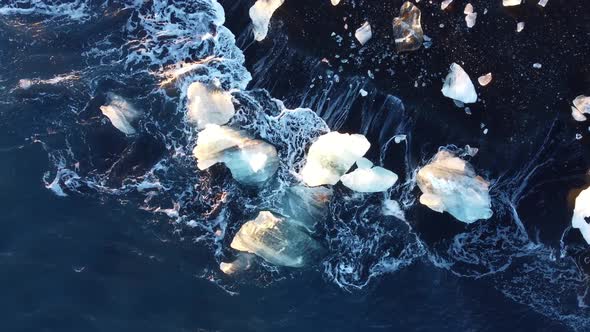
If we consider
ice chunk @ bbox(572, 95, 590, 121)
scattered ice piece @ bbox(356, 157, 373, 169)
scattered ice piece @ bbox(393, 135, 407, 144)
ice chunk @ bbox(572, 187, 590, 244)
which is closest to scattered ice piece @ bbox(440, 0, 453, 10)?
scattered ice piece @ bbox(393, 135, 407, 144)

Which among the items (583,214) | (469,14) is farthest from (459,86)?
(583,214)

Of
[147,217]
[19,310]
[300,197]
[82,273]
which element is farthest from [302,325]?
[19,310]

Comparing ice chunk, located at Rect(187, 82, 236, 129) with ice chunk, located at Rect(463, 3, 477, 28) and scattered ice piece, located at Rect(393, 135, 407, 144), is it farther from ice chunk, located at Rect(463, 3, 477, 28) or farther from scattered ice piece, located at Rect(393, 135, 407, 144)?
ice chunk, located at Rect(463, 3, 477, 28)

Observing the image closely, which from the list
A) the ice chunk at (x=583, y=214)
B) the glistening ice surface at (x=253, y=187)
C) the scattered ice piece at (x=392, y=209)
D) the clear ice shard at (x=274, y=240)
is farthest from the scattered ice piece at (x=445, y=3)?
the clear ice shard at (x=274, y=240)

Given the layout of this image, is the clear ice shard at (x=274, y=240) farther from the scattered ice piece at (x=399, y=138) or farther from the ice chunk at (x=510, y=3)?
the ice chunk at (x=510, y=3)

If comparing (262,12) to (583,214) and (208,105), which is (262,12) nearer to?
(208,105)
